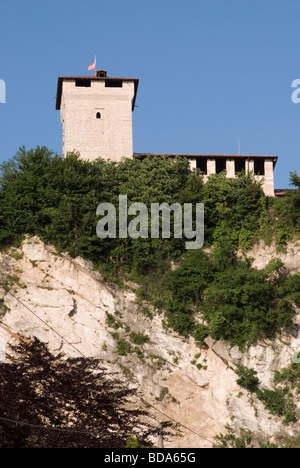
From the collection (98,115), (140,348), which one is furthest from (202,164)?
(140,348)

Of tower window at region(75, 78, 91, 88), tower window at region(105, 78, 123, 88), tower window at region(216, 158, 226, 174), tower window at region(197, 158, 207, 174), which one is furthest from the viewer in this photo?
tower window at region(105, 78, 123, 88)

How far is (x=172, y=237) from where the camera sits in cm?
4275

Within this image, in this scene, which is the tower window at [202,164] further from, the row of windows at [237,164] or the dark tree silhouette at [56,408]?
the dark tree silhouette at [56,408]

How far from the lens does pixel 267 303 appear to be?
4066 cm

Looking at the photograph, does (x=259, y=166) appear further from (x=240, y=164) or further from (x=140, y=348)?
(x=140, y=348)

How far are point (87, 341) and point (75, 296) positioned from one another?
2.19 metres

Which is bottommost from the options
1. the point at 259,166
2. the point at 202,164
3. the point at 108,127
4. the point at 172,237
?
the point at 172,237

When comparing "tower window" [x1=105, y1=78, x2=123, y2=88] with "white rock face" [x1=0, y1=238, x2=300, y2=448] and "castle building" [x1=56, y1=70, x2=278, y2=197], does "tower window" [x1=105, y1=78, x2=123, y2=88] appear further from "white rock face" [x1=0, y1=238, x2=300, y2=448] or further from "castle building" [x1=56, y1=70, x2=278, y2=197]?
"white rock face" [x1=0, y1=238, x2=300, y2=448]

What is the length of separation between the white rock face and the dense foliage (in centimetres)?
68

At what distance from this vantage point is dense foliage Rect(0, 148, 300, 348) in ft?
133

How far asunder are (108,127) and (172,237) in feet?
26.1

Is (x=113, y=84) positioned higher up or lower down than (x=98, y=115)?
higher up

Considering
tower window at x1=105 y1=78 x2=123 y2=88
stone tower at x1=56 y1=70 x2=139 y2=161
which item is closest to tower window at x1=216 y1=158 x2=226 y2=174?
stone tower at x1=56 y1=70 x2=139 y2=161
